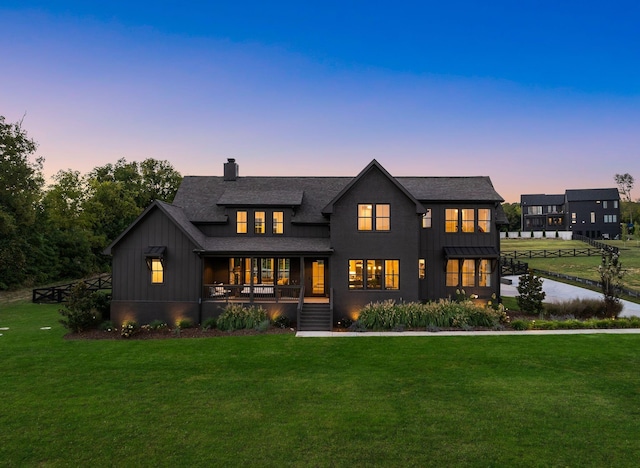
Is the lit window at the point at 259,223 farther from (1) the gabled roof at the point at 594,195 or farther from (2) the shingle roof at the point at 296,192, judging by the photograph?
(1) the gabled roof at the point at 594,195

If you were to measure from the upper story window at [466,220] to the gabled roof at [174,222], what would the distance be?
14693mm

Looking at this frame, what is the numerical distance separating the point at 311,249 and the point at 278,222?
343 centimetres

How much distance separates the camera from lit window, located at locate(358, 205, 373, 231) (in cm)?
1894

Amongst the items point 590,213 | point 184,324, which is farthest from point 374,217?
point 590,213

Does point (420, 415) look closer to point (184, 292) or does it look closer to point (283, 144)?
point (184, 292)

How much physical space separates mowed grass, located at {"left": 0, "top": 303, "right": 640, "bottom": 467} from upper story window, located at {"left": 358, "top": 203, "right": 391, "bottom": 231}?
726cm

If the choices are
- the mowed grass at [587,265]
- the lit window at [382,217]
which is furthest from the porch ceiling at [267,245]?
the mowed grass at [587,265]

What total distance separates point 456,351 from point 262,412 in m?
7.83

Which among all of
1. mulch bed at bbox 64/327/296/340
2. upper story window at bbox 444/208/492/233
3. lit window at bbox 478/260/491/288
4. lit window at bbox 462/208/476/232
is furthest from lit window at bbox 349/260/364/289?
lit window at bbox 478/260/491/288

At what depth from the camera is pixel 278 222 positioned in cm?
2084

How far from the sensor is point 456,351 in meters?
12.4

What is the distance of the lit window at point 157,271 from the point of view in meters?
18.0

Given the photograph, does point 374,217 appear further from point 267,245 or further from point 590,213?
point 590,213

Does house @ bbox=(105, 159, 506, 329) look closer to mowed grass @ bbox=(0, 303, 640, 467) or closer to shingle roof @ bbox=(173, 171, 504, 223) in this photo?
shingle roof @ bbox=(173, 171, 504, 223)
